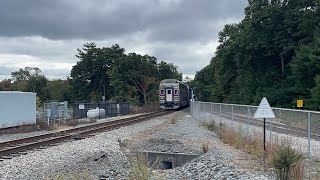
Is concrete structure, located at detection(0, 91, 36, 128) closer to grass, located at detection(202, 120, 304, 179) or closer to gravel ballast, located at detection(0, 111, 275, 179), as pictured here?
gravel ballast, located at detection(0, 111, 275, 179)

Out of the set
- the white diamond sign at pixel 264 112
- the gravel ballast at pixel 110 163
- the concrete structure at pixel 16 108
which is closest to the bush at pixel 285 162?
the gravel ballast at pixel 110 163

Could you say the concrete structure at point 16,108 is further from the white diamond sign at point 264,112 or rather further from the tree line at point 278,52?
the tree line at point 278,52

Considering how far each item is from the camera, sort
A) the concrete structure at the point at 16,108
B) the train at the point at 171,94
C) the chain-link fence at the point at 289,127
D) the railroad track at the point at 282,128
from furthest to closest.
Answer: the train at the point at 171,94, the concrete structure at the point at 16,108, the railroad track at the point at 282,128, the chain-link fence at the point at 289,127

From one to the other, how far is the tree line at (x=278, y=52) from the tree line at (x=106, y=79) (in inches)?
821

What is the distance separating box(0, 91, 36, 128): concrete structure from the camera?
Answer: 1219 inches

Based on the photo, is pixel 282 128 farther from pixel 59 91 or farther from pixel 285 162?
pixel 59 91

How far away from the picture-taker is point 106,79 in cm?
9931

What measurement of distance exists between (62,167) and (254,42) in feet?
154

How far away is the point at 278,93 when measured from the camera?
52.0 m

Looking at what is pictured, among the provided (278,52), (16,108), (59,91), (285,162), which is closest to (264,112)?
(285,162)

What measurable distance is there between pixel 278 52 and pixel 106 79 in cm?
4870

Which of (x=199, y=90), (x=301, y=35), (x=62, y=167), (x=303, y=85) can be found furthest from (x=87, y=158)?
(x=199, y=90)

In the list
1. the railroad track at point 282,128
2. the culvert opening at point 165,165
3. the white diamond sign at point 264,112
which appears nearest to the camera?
the railroad track at point 282,128

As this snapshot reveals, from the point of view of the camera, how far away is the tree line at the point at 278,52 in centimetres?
4666
